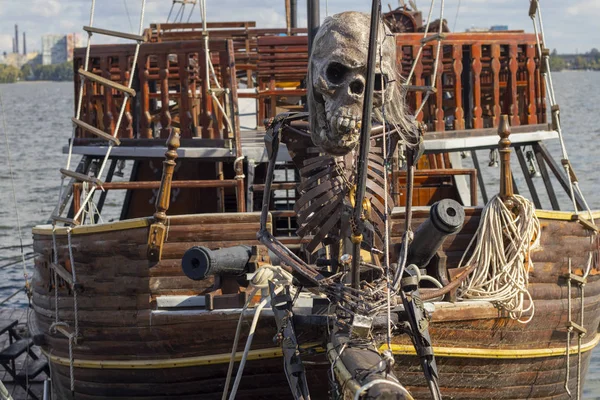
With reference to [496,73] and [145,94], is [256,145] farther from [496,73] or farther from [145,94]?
[496,73]

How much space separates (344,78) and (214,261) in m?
2.17

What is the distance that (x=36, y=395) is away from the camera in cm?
1299

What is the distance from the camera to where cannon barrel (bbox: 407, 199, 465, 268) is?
8336mm

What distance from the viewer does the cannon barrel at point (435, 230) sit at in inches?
328

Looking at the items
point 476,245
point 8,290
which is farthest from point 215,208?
point 8,290

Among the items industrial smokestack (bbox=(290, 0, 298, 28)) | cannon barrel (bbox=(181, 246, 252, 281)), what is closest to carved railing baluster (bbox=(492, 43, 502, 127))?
cannon barrel (bbox=(181, 246, 252, 281))

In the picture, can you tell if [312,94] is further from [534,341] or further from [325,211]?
[534,341]

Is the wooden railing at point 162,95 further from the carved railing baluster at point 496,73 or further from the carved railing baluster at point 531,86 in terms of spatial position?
the carved railing baluster at point 531,86

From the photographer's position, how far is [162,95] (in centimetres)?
1117

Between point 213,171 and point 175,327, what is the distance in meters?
3.57

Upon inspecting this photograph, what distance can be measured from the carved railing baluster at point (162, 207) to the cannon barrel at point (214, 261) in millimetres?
396

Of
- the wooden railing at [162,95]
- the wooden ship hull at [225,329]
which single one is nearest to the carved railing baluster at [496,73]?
the wooden ship hull at [225,329]

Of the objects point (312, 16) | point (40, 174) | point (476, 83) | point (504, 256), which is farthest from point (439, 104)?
point (40, 174)

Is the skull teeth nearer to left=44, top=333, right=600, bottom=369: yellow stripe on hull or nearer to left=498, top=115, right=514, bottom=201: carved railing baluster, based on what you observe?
left=44, top=333, right=600, bottom=369: yellow stripe on hull
